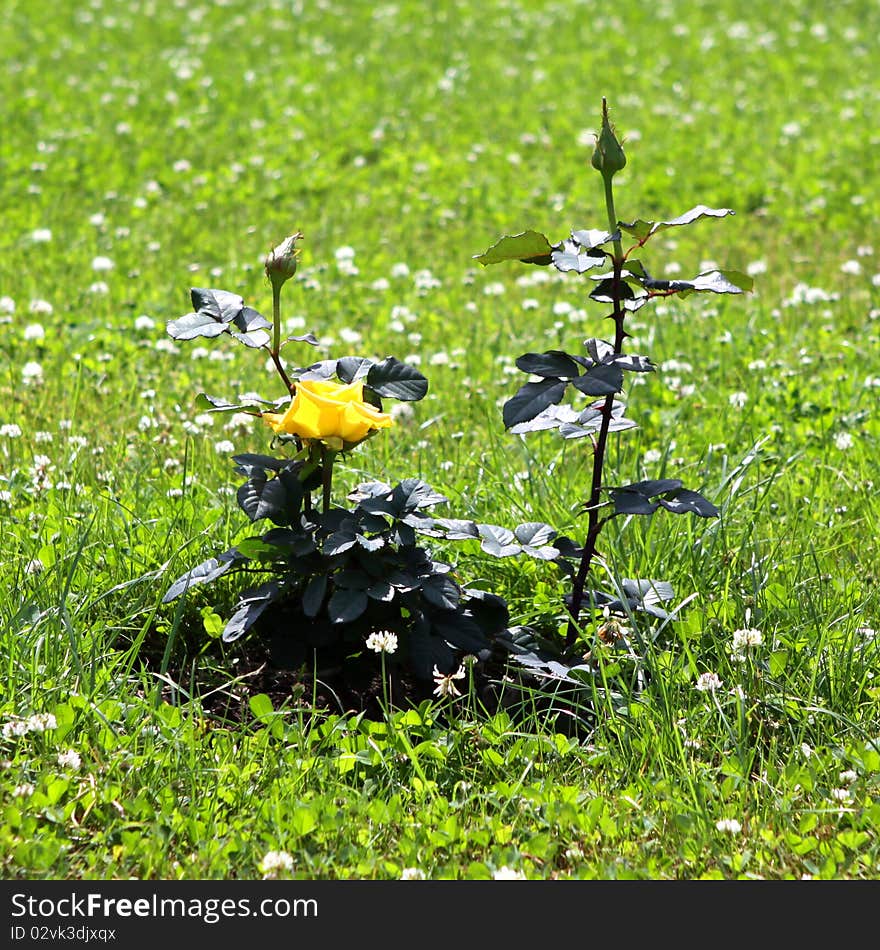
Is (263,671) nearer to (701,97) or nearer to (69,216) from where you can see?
(69,216)

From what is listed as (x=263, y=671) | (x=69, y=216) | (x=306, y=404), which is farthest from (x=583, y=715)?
(x=69, y=216)

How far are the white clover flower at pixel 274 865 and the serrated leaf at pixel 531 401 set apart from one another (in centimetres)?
95

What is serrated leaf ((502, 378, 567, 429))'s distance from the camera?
2605mm

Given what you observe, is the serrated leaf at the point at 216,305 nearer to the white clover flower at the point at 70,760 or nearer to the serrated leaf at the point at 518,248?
the serrated leaf at the point at 518,248

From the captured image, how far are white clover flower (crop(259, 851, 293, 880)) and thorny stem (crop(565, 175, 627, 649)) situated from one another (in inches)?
34.3

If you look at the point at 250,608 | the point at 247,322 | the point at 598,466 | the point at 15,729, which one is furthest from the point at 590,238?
the point at 15,729

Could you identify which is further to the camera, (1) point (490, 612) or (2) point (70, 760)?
(1) point (490, 612)

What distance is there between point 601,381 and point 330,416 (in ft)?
1.88

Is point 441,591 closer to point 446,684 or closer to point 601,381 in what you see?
point 446,684

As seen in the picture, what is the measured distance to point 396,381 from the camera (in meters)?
2.82

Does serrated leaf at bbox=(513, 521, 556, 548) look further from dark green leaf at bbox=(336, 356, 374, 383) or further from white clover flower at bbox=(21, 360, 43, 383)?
white clover flower at bbox=(21, 360, 43, 383)

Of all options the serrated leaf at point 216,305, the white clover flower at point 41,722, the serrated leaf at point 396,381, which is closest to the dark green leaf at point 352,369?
the serrated leaf at point 396,381

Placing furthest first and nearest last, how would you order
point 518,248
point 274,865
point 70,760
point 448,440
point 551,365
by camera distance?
point 448,440
point 551,365
point 518,248
point 70,760
point 274,865

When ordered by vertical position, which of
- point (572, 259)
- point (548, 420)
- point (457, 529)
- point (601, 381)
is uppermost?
point (572, 259)
